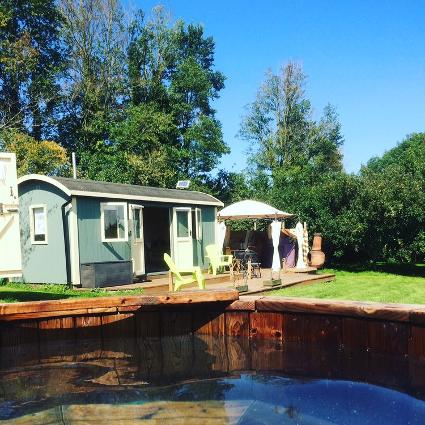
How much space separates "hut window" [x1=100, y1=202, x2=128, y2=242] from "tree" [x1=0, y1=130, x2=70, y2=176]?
11.0m

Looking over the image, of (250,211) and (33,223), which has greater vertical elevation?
(250,211)

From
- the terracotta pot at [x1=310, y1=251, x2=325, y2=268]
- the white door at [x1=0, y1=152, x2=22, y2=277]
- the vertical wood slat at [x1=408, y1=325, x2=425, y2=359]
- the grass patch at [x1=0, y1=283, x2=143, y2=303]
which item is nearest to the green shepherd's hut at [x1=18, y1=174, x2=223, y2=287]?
the grass patch at [x1=0, y1=283, x2=143, y2=303]

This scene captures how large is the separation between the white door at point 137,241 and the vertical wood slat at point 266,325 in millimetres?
8970

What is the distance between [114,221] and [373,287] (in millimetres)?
6828

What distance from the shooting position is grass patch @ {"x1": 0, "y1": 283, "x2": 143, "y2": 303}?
32.3 ft

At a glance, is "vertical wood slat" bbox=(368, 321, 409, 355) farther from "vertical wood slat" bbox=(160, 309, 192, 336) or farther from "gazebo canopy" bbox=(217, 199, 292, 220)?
"gazebo canopy" bbox=(217, 199, 292, 220)

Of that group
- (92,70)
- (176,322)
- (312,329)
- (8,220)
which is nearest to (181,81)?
(92,70)

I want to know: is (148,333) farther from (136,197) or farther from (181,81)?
(181,81)

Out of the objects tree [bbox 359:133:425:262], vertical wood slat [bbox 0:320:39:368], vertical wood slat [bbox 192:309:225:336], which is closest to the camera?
vertical wood slat [bbox 0:320:39:368]

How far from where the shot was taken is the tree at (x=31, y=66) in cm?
2789

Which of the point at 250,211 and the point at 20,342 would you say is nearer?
the point at 20,342

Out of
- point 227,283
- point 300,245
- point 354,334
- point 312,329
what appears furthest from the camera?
point 300,245

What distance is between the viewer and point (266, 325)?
4344 millimetres

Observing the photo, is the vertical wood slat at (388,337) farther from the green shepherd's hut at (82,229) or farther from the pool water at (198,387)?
the green shepherd's hut at (82,229)
